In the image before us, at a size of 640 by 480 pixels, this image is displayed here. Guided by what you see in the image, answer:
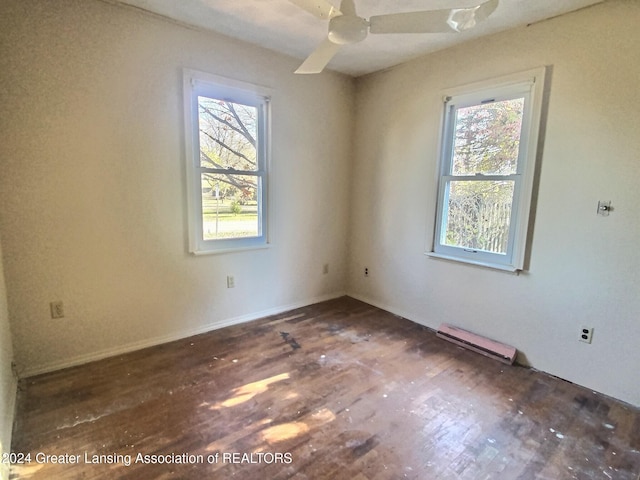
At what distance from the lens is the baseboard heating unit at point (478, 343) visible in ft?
8.38

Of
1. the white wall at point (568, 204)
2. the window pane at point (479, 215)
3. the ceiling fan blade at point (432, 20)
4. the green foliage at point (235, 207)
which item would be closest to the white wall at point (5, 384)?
the green foliage at point (235, 207)

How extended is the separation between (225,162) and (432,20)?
1.94 meters

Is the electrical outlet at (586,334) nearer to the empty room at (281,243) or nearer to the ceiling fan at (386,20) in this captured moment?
the empty room at (281,243)

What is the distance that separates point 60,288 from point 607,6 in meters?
4.03

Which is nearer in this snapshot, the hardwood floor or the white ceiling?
Answer: the hardwood floor

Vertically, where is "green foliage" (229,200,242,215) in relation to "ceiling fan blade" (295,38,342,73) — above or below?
below

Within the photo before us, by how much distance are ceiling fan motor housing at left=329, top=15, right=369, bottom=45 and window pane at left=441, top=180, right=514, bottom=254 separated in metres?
1.69

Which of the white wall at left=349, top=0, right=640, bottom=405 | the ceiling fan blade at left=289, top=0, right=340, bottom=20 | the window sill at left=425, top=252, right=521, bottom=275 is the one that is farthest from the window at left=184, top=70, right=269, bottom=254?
the window sill at left=425, top=252, right=521, bottom=275

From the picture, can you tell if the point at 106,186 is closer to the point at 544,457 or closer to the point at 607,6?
the point at 544,457

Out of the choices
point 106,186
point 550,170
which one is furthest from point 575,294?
point 106,186

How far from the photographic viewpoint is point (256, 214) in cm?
319

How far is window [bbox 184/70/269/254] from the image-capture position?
Result: 2.71 m

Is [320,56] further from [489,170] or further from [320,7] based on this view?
[489,170]

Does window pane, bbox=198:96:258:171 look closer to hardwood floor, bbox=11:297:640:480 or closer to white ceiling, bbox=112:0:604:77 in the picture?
white ceiling, bbox=112:0:604:77
